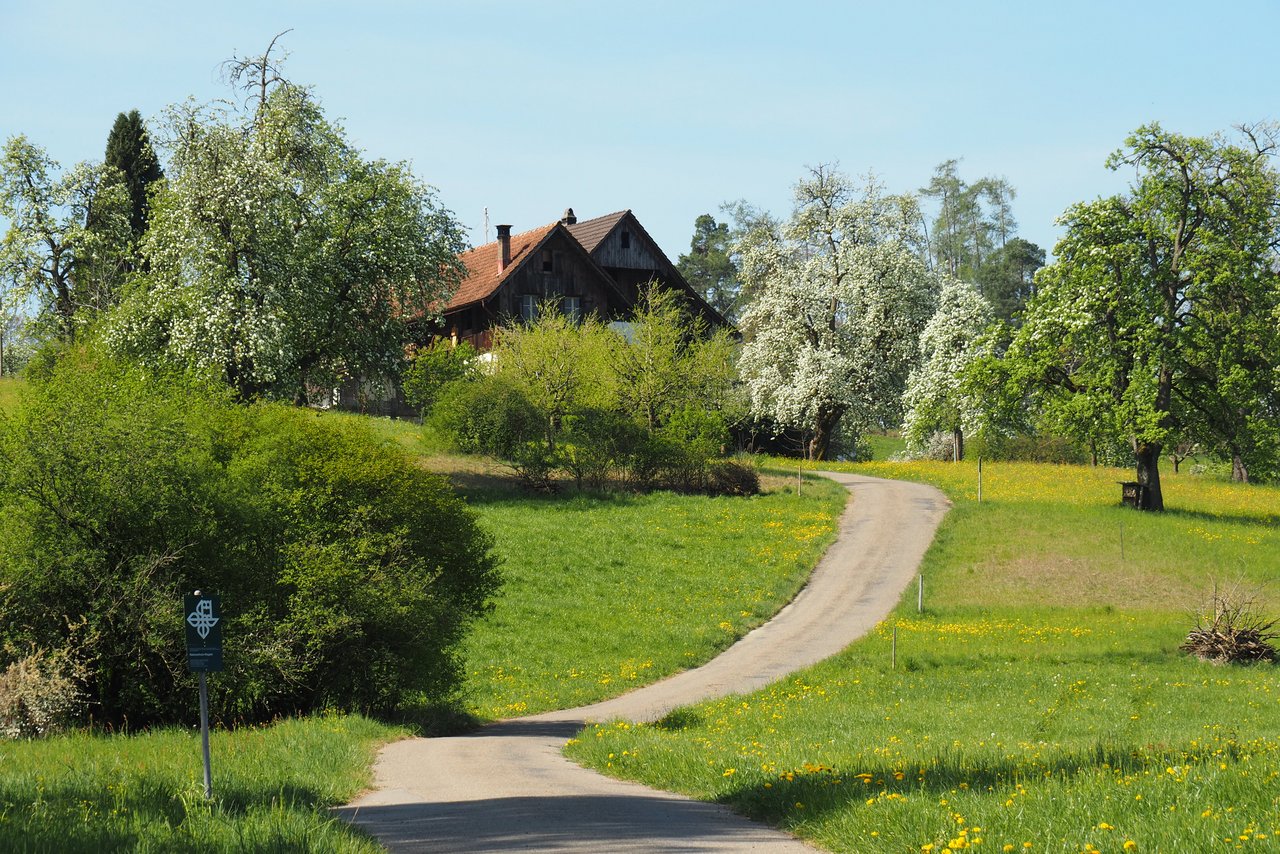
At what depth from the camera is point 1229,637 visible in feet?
95.3

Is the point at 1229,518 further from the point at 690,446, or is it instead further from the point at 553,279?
the point at 553,279

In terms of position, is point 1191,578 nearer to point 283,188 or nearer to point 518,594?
point 518,594

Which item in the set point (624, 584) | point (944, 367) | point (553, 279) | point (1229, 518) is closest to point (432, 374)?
point (624, 584)

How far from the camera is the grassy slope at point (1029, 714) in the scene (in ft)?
31.7

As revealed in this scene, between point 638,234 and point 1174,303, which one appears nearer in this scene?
point 1174,303

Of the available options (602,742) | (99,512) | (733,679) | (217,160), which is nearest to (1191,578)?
(733,679)

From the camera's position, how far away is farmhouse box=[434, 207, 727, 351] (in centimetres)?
6719

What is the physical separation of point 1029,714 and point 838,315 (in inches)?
1894

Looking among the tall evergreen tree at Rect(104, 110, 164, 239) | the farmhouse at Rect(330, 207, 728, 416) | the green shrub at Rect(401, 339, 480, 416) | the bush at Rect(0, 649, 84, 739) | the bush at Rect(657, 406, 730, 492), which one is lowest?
the bush at Rect(0, 649, 84, 739)

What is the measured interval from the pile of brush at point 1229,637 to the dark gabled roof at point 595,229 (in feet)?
159

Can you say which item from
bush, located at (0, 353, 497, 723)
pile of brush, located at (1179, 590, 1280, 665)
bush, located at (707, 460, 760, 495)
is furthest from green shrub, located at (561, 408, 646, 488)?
bush, located at (0, 353, 497, 723)

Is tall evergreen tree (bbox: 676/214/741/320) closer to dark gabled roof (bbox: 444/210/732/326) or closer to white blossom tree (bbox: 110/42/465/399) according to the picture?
dark gabled roof (bbox: 444/210/732/326)

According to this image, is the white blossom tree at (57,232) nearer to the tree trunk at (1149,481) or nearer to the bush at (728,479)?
the bush at (728,479)

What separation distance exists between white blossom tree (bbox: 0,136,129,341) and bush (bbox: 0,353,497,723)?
37692mm
